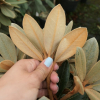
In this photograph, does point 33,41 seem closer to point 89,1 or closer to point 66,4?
point 66,4

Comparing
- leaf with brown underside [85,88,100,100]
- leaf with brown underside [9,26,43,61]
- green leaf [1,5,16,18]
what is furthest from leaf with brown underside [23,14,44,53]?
green leaf [1,5,16,18]

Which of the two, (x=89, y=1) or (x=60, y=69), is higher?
(x=60, y=69)

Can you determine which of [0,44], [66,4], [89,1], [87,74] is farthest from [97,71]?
[89,1]

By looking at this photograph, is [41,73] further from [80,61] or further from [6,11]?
→ [6,11]

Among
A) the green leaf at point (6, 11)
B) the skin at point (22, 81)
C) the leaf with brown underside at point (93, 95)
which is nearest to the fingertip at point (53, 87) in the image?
the skin at point (22, 81)

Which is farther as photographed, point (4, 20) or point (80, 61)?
point (4, 20)

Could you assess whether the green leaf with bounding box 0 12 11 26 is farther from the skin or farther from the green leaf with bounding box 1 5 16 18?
the skin

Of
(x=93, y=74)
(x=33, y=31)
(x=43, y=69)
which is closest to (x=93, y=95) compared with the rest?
(x=93, y=74)
